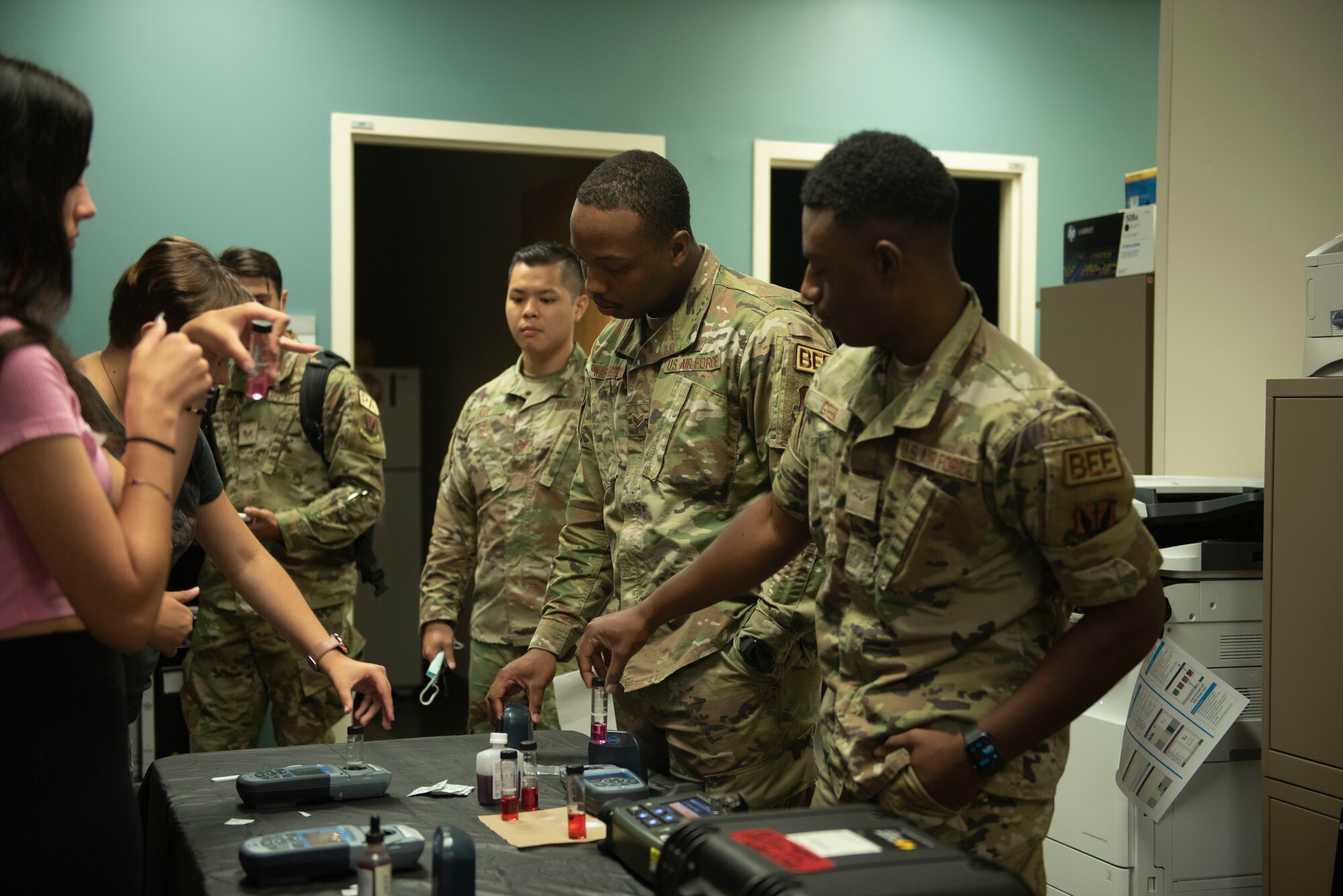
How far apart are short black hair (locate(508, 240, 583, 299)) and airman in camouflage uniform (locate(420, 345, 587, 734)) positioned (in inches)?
Answer: 7.8

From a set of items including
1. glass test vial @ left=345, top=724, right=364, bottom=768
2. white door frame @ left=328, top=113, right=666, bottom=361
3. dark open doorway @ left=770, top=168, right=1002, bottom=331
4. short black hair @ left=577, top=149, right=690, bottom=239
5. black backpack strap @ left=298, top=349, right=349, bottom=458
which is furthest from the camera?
dark open doorway @ left=770, top=168, right=1002, bottom=331

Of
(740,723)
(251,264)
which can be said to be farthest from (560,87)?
(740,723)

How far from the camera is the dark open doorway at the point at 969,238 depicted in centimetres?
536

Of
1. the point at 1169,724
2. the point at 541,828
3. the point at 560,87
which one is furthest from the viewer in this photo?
the point at 560,87

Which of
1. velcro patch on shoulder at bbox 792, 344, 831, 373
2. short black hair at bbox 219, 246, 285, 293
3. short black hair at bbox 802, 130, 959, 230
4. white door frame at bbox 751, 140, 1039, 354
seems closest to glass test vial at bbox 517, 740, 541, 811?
velcro patch on shoulder at bbox 792, 344, 831, 373

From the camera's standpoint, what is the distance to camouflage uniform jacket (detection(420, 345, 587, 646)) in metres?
3.08

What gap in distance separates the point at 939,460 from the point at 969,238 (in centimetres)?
433

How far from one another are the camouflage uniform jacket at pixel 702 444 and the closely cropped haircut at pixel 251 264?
5.12ft

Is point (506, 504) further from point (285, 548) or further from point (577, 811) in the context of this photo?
point (577, 811)

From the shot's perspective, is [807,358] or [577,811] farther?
[807,358]

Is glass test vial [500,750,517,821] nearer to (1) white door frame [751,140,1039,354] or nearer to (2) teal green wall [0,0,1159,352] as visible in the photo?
(2) teal green wall [0,0,1159,352]

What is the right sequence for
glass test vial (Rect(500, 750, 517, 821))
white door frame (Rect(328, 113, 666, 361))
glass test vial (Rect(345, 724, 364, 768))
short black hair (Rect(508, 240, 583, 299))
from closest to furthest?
1. glass test vial (Rect(500, 750, 517, 821))
2. glass test vial (Rect(345, 724, 364, 768))
3. short black hair (Rect(508, 240, 583, 299))
4. white door frame (Rect(328, 113, 666, 361))

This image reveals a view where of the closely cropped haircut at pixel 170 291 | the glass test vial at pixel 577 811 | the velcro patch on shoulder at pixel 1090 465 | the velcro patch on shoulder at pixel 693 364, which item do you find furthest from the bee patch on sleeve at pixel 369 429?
the velcro patch on shoulder at pixel 1090 465

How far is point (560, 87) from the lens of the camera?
170 inches
